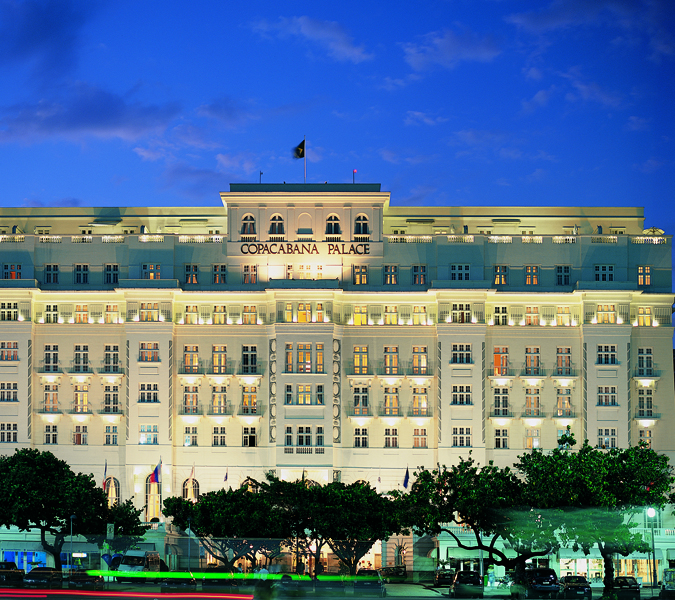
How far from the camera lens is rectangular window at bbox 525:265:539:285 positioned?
107 meters

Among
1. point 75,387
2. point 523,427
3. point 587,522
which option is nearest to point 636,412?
point 523,427

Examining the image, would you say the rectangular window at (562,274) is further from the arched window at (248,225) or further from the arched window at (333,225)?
the arched window at (248,225)

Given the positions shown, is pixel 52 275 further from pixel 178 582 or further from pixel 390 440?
pixel 178 582

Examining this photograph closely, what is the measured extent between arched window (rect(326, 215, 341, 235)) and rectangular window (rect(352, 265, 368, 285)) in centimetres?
435

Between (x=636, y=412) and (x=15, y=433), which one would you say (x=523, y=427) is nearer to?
(x=636, y=412)

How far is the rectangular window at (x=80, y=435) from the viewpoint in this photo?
104938mm

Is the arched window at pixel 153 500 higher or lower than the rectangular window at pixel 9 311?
lower

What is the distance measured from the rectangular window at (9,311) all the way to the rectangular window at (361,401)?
36917mm

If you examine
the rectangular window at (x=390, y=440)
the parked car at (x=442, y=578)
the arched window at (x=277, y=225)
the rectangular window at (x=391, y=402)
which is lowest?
the parked car at (x=442, y=578)

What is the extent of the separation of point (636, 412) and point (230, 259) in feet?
151

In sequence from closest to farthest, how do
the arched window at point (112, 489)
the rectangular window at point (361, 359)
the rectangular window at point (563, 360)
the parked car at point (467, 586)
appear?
the parked car at point (467, 586) → the arched window at point (112, 489) → the rectangular window at point (361, 359) → the rectangular window at point (563, 360)

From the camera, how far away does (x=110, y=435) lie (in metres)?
105

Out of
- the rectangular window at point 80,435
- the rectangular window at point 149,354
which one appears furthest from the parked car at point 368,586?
the rectangular window at point 80,435

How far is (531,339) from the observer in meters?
106
